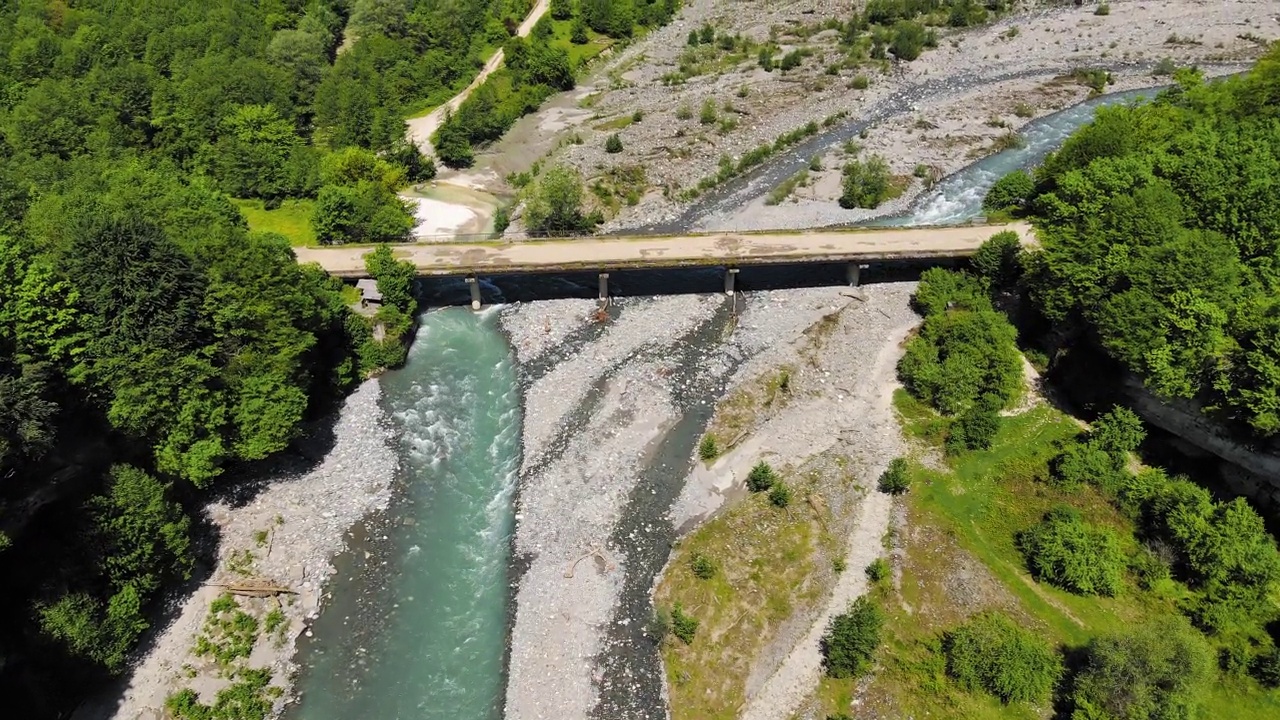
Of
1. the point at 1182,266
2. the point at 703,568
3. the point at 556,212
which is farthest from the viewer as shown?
the point at 556,212

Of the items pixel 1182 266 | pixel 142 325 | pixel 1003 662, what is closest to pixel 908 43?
pixel 1182 266

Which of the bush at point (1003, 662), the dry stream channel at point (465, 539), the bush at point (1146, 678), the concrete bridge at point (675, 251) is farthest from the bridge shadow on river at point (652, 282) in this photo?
the bush at point (1146, 678)

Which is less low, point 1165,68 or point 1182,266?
point 1165,68

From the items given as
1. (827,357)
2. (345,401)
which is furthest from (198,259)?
(827,357)

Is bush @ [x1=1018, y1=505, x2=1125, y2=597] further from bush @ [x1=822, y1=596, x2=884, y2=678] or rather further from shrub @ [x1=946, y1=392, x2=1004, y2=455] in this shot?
bush @ [x1=822, y1=596, x2=884, y2=678]

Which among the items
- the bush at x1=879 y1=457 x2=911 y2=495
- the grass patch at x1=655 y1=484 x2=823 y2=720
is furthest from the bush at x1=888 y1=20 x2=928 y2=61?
the grass patch at x1=655 y1=484 x2=823 y2=720

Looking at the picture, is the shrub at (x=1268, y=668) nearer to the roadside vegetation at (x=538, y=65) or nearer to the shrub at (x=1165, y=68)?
the roadside vegetation at (x=538, y=65)

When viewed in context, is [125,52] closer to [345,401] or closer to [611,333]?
[345,401]

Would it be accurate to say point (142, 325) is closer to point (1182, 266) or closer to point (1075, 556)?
point (1075, 556)
